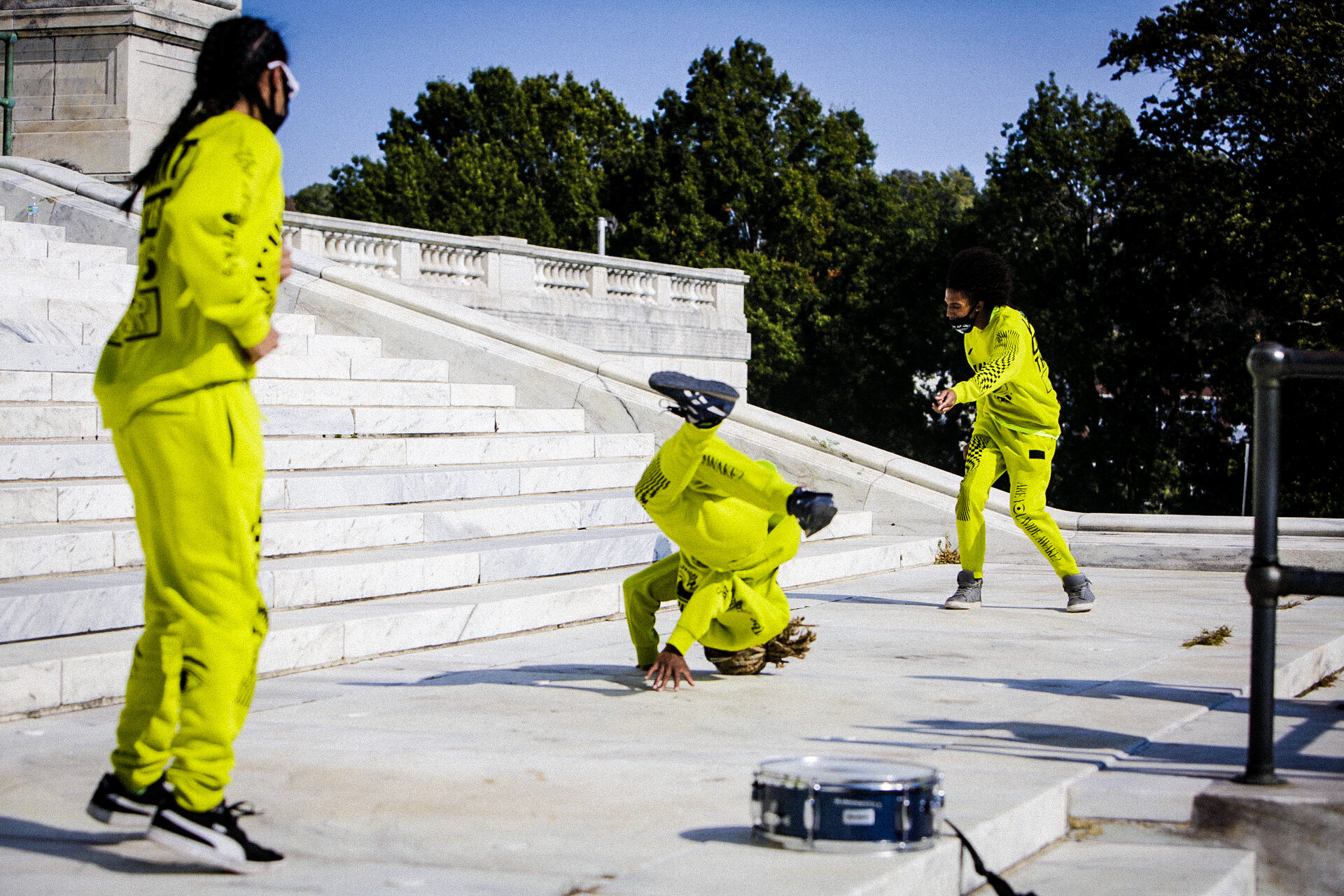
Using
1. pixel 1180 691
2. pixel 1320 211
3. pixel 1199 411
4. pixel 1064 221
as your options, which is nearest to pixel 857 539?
pixel 1180 691

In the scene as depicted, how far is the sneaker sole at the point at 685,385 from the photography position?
15.6 ft

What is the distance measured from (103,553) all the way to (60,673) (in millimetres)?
1579

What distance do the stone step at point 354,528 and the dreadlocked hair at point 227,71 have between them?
10.6 ft

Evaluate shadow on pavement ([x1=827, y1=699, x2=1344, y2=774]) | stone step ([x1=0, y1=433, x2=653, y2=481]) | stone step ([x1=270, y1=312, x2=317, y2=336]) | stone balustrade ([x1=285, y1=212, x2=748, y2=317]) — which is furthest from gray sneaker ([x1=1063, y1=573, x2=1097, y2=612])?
stone balustrade ([x1=285, y1=212, x2=748, y2=317])

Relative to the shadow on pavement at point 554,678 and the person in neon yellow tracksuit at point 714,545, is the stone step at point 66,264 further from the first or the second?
the person in neon yellow tracksuit at point 714,545

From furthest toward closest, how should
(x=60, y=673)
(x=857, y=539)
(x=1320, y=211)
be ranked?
(x=1320, y=211) → (x=857, y=539) → (x=60, y=673)

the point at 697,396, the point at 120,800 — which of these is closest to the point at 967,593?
the point at 697,396

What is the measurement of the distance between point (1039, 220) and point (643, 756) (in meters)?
44.7

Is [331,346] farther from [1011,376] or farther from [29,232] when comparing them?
[1011,376]

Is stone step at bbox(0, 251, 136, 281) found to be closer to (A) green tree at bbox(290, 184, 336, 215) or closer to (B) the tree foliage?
→ (B) the tree foliage

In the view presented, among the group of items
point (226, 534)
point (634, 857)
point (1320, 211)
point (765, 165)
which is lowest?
point (634, 857)

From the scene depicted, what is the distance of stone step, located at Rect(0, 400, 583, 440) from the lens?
25.4 feet

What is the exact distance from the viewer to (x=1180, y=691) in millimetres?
5262

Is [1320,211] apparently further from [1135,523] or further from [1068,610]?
[1068,610]
